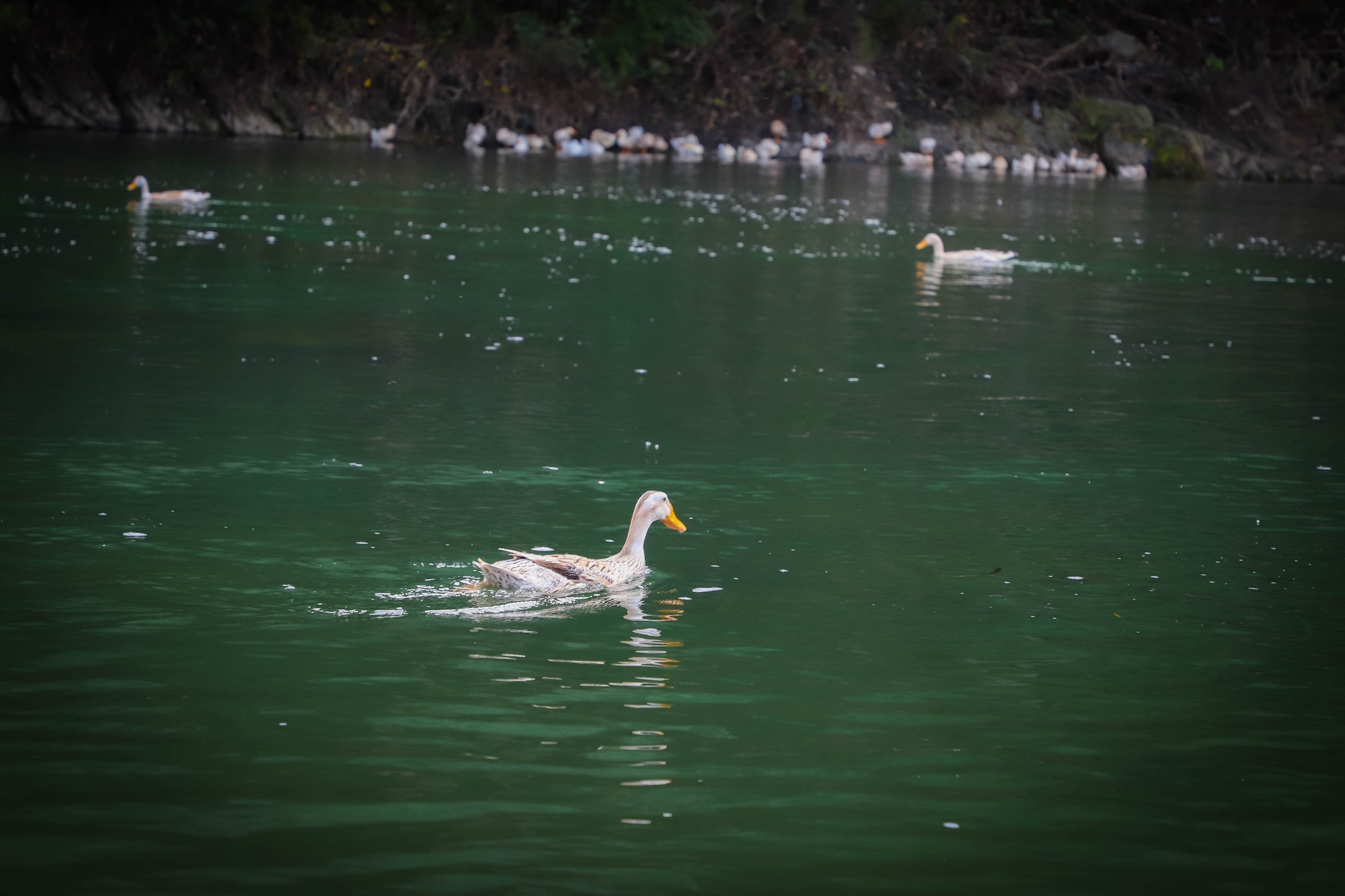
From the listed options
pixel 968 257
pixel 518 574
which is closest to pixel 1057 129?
pixel 968 257

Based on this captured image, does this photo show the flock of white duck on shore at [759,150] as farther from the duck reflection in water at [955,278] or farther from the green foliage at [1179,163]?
the duck reflection in water at [955,278]

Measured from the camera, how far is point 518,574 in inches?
339

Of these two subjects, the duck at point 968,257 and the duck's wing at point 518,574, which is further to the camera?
the duck at point 968,257

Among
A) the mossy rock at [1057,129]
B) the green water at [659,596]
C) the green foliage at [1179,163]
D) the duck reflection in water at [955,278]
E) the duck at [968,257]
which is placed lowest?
the green water at [659,596]

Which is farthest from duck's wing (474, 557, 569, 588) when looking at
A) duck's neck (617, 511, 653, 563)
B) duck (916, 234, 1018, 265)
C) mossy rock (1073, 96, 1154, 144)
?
mossy rock (1073, 96, 1154, 144)

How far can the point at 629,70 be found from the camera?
56250mm

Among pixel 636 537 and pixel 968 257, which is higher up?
pixel 968 257

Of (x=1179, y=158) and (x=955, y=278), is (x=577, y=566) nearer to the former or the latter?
(x=955, y=278)

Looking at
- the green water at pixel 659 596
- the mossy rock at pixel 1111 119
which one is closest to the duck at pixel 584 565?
the green water at pixel 659 596

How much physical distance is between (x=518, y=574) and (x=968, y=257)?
763 inches

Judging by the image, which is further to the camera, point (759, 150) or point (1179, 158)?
point (759, 150)

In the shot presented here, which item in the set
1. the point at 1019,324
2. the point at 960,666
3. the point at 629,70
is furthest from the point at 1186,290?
the point at 629,70

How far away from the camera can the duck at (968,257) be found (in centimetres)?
2667

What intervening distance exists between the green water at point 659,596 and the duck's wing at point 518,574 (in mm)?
142
